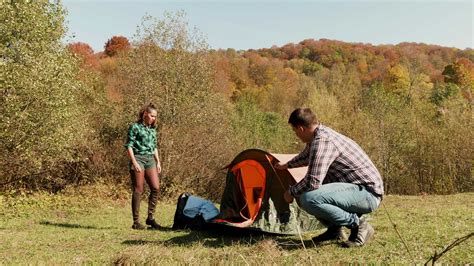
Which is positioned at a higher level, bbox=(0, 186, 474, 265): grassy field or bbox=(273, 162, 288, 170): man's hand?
bbox=(273, 162, 288, 170): man's hand

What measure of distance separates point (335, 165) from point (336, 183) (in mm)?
210

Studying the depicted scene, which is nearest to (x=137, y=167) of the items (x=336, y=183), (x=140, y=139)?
(x=140, y=139)

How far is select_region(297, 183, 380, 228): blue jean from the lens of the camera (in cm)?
460

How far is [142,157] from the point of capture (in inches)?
272

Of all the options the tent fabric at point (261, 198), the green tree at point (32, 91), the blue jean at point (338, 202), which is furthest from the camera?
the green tree at point (32, 91)

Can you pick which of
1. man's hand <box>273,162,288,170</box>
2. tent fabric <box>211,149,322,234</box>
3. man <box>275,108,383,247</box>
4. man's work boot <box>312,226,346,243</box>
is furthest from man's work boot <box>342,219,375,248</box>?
man's hand <box>273,162,288,170</box>

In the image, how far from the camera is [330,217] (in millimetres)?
4637

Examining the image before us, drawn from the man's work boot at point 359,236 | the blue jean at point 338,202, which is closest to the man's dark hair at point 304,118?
the blue jean at point 338,202

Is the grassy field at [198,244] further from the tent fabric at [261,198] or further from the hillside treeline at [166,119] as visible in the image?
the hillside treeline at [166,119]

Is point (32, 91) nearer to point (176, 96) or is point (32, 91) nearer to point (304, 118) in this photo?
point (176, 96)

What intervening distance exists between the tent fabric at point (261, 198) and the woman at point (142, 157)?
115 centimetres

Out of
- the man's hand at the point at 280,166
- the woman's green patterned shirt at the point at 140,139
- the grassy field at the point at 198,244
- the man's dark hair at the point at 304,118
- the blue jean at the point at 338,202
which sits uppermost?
the man's dark hair at the point at 304,118

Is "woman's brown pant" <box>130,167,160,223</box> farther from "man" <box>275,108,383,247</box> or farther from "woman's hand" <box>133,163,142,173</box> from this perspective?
"man" <box>275,108,383,247</box>

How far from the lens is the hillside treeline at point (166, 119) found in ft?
44.1
